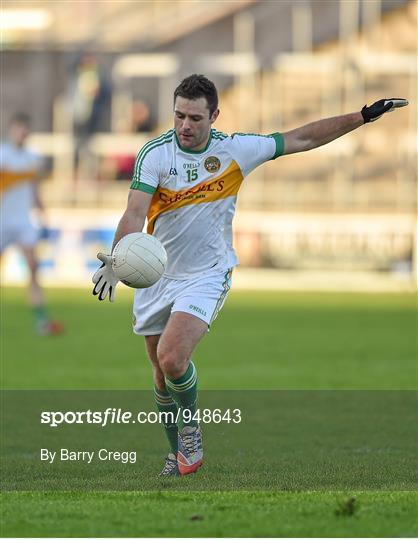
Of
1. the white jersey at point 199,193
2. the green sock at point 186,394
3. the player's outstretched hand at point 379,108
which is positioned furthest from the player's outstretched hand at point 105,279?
the player's outstretched hand at point 379,108

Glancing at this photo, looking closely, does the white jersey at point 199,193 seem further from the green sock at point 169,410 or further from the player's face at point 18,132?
the player's face at point 18,132

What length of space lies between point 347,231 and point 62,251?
593 cm

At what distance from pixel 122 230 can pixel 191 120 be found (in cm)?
76

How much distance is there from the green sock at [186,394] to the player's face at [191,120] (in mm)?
1345

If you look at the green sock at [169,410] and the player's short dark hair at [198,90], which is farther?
the green sock at [169,410]

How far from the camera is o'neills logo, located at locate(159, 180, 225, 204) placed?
7.99m

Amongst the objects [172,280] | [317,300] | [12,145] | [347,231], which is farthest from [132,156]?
[172,280]

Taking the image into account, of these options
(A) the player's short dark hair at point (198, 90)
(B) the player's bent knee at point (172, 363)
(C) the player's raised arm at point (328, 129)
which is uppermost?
(A) the player's short dark hair at point (198, 90)

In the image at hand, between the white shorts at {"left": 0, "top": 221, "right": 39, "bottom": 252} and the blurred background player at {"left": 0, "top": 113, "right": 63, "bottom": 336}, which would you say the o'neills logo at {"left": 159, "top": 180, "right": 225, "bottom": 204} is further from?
the white shorts at {"left": 0, "top": 221, "right": 39, "bottom": 252}

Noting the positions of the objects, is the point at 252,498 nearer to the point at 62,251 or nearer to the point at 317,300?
the point at 317,300

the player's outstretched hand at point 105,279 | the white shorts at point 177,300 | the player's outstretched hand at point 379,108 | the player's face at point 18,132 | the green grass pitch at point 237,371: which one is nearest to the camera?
the green grass pitch at point 237,371

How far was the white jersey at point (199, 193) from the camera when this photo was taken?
7.96 m

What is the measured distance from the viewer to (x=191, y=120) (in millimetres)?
7781

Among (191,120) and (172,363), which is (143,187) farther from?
(172,363)
